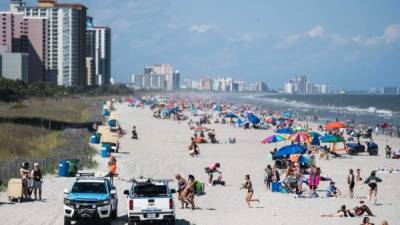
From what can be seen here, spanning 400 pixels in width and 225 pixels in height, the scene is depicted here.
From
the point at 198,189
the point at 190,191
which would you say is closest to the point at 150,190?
the point at 190,191

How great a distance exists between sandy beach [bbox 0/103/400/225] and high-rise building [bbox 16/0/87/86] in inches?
5264

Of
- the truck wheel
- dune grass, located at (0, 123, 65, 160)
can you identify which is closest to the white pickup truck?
the truck wheel

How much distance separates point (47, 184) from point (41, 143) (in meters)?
14.5

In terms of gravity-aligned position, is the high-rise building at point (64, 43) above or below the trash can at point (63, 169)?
above

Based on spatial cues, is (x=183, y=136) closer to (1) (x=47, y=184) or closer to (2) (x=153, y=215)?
(1) (x=47, y=184)

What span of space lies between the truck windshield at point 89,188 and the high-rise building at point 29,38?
151 metres

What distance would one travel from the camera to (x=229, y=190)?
2269cm

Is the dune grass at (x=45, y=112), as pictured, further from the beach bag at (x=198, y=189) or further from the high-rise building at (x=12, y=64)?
the high-rise building at (x=12, y=64)

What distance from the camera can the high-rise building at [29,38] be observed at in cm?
16579

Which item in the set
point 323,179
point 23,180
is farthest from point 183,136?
point 23,180

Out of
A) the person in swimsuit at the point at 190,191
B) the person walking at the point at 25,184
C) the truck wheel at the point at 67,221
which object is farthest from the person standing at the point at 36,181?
the truck wheel at the point at 67,221

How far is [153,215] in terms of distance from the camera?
14008mm

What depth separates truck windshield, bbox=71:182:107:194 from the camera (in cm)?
1471

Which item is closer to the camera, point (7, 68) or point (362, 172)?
point (362, 172)
